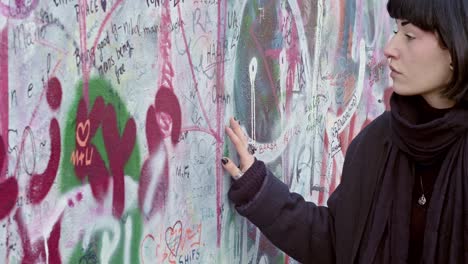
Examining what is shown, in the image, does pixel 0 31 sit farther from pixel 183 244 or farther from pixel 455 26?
pixel 455 26

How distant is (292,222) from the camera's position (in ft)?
9.02

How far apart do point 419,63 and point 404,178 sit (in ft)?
1.30

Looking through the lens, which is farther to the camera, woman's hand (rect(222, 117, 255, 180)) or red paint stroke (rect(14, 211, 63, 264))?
woman's hand (rect(222, 117, 255, 180))

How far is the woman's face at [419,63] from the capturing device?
247 cm

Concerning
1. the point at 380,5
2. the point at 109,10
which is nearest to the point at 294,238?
the point at 109,10

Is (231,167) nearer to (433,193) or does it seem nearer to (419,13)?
(433,193)

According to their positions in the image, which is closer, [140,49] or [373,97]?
[140,49]

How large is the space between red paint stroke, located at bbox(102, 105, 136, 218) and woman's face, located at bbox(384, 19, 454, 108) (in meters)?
0.88

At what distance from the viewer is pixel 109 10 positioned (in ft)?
7.45

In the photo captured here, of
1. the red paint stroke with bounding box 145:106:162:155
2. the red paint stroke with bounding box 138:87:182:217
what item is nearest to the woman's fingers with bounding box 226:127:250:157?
A: the red paint stroke with bounding box 138:87:182:217

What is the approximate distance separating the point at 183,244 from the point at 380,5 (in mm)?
2406

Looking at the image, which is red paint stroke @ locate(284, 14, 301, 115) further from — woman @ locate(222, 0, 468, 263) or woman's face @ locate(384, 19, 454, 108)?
woman's face @ locate(384, 19, 454, 108)

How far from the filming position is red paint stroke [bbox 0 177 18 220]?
197 centimetres

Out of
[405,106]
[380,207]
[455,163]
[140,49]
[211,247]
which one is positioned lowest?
[211,247]
